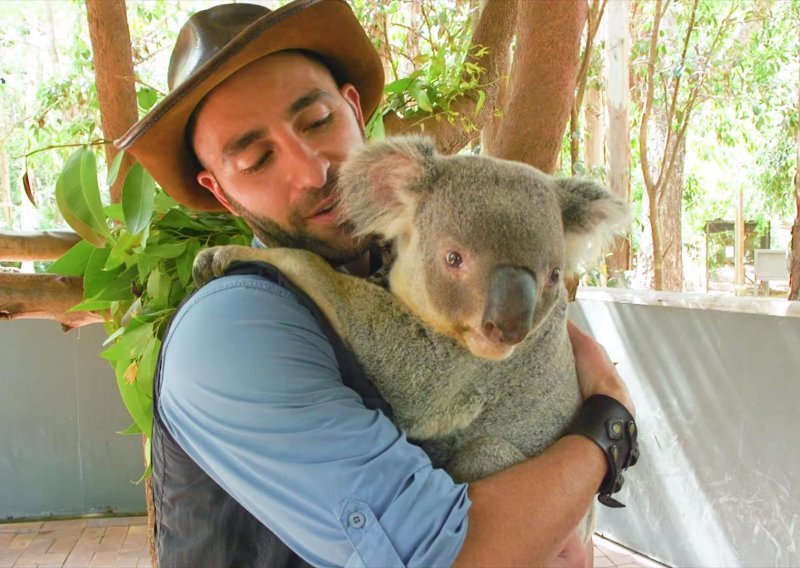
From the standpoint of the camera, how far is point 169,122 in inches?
57.1

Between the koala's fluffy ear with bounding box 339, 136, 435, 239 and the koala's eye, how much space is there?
0.19 m

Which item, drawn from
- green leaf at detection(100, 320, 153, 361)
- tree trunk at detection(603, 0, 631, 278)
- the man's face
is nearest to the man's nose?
the man's face

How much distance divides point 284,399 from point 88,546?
14.1ft

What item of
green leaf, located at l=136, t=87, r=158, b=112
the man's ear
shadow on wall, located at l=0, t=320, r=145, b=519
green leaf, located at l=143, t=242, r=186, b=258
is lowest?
shadow on wall, located at l=0, t=320, r=145, b=519

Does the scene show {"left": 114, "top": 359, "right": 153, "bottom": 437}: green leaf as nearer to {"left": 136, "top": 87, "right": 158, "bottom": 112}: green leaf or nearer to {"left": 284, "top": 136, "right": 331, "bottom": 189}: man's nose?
{"left": 284, "top": 136, "right": 331, "bottom": 189}: man's nose

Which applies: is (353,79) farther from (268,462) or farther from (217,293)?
(268,462)

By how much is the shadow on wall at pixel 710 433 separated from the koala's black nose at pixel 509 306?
8.06 ft

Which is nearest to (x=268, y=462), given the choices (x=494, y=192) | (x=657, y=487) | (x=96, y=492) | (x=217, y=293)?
(x=217, y=293)

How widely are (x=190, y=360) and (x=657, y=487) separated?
350cm

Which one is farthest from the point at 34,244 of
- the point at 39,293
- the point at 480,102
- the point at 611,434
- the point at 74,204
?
the point at 611,434

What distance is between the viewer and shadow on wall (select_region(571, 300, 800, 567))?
323cm

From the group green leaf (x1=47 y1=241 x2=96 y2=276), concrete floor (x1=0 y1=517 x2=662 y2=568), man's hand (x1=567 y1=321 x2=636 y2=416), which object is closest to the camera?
man's hand (x1=567 y1=321 x2=636 y2=416)

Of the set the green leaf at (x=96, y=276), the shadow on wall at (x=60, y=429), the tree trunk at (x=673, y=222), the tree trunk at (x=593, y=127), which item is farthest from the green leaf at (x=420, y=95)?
the tree trunk at (x=673, y=222)

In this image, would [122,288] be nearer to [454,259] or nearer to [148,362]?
[148,362]
